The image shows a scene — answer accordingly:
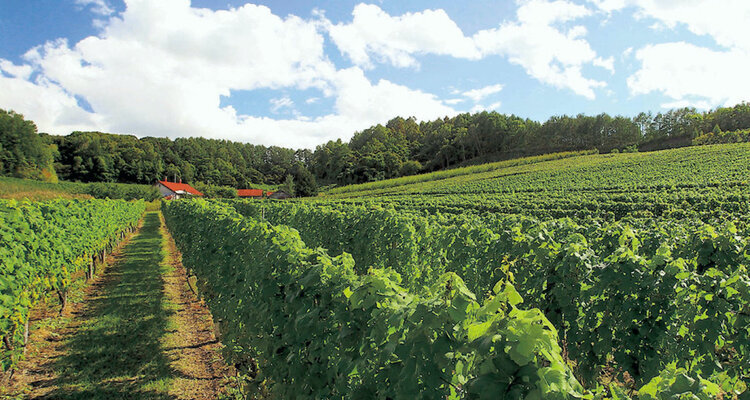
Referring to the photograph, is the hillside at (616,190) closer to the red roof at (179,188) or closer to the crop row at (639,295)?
the crop row at (639,295)

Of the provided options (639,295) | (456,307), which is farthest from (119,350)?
(639,295)

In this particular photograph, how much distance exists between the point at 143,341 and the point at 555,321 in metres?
6.49

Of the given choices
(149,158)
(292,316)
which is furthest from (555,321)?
(149,158)

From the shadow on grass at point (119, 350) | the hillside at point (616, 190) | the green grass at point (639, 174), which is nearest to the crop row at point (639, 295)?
the shadow on grass at point (119, 350)

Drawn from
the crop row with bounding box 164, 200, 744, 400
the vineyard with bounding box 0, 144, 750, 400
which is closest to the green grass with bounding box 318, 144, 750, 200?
the vineyard with bounding box 0, 144, 750, 400

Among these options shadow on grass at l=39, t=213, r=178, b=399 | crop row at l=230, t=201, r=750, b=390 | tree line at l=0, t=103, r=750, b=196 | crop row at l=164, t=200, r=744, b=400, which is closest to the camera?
crop row at l=164, t=200, r=744, b=400

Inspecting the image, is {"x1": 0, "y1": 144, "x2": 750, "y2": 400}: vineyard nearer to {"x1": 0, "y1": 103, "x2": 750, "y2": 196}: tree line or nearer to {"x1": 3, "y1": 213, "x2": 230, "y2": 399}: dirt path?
{"x1": 3, "y1": 213, "x2": 230, "y2": 399}: dirt path

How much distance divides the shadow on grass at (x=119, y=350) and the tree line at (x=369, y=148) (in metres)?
59.4

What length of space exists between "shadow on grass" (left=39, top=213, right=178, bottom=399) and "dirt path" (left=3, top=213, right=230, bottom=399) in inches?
0.4

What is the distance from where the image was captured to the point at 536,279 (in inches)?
181

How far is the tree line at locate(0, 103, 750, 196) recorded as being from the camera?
8356 centimetres

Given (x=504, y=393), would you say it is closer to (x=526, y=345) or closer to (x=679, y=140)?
(x=526, y=345)

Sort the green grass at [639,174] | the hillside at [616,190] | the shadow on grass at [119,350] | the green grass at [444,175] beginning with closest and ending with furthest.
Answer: the shadow on grass at [119,350]
the hillside at [616,190]
the green grass at [639,174]
the green grass at [444,175]

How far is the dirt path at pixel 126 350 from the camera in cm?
500
